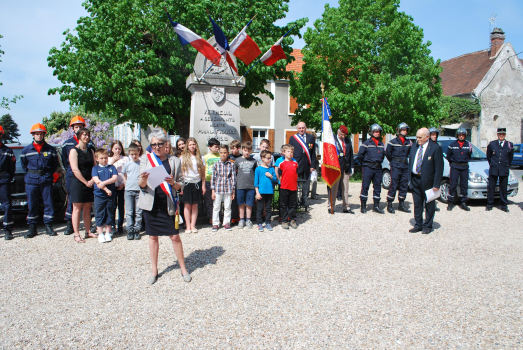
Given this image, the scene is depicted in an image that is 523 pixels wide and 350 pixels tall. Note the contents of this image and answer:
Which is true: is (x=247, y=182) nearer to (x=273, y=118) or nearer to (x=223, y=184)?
(x=223, y=184)

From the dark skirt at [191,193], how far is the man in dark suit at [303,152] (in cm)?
245

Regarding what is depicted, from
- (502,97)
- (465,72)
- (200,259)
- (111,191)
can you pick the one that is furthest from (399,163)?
(465,72)

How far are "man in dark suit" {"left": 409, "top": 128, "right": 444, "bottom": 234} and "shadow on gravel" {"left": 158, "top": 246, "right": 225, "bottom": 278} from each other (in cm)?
374

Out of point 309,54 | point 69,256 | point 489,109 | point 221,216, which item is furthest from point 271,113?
point 69,256

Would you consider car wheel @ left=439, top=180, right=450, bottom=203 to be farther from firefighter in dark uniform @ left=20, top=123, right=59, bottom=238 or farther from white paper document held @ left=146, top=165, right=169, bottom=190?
firefighter in dark uniform @ left=20, top=123, right=59, bottom=238

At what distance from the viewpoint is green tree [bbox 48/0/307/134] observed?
12625mm

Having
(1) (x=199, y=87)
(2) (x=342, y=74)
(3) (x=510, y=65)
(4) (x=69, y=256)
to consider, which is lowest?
(4) (x=69, y=256)

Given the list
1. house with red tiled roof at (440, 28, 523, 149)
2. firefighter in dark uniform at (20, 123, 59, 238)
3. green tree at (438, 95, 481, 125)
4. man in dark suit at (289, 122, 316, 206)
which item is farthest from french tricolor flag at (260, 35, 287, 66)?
house with red tiled roof at (440, 28, 523, 149)

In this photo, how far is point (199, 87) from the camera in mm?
7926

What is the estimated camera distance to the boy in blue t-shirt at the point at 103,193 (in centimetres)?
638

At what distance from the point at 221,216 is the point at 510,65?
3171 cm

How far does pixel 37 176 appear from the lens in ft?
22.0

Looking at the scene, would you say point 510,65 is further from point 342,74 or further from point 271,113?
point 342,74

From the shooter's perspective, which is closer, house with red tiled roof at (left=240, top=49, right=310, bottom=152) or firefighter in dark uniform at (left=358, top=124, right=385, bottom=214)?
→ firefighter in dark uniform at (left=358, top=124, right=385, bottom=214)
